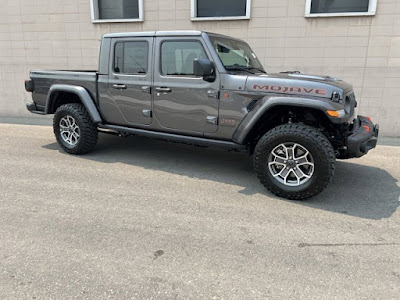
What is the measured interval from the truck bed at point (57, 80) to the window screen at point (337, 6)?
16.9ft

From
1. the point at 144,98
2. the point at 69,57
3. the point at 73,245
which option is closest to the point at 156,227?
the point at 73,245

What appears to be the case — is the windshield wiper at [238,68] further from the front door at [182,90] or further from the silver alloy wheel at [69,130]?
the silver alloy wheel at [69,130]

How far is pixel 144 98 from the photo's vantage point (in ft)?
16.3

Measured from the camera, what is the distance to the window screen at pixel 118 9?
28.7ft

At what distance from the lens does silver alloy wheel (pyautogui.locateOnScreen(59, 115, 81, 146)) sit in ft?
18.6

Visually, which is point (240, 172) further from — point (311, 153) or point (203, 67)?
point (203, 67)

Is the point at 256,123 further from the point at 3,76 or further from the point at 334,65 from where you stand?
the point at 3,76

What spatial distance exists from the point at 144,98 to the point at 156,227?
7.59 feet

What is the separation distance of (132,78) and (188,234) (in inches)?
111

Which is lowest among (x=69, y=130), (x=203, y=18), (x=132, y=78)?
(x=69, y=130)

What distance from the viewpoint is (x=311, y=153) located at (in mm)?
3803

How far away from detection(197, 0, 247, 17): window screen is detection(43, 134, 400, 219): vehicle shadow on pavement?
3745mm

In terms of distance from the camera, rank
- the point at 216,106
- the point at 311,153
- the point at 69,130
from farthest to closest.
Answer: the point at 69,130 → the point at 216,106 → the point at 311,153

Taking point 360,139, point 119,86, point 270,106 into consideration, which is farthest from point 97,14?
point 360,139
